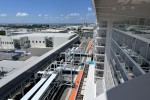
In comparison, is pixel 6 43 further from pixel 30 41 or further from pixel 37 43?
pixel 37 43

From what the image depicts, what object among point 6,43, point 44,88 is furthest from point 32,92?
point 6,43

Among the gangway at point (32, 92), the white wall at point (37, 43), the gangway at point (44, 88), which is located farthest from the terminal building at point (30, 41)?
the gangway at point (32, 92)

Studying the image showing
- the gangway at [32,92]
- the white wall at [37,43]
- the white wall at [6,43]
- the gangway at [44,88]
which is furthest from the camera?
the white wall at [37,43]

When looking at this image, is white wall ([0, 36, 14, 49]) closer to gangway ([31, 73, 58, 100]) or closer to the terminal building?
the terminal building

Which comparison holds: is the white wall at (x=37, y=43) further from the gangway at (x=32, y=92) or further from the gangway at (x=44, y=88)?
the gangway at (x=32, y=92)

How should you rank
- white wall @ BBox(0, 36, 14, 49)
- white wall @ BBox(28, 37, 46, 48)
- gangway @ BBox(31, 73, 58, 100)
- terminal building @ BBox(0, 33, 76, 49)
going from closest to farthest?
gangway @ BBox(31, 73, 58, 100) < terminal building @ BBox(0, 33, 76, 49) < white wall @ BBox(0, 36, 14, 49) < white wall @ BBox(28, 37, 46, 48)

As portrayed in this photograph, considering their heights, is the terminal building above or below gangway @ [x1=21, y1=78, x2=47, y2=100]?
above

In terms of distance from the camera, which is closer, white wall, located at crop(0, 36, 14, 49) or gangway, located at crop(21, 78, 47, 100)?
gangway, located at crop(21, 78, 47, 100)

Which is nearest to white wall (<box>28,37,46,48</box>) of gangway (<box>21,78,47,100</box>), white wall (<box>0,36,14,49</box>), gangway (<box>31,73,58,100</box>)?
white wall (<box>0,36,14,49</box>)

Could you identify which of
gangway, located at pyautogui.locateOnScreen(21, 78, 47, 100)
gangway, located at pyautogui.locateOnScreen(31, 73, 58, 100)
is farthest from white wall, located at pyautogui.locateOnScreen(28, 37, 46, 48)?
gangway, located at pyautogui.locateOnScreen(21, 78, 47, 100)

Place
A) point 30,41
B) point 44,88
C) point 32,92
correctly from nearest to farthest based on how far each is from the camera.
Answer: point 32,92 → point 44,88 → point 30,41

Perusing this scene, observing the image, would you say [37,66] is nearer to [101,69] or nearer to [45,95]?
[45,95]

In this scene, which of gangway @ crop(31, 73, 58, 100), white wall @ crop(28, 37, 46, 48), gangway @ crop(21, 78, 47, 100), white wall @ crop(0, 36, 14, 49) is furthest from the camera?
white wall @ crop(28, 37, 46, 48)

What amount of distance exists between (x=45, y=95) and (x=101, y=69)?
224 inches
